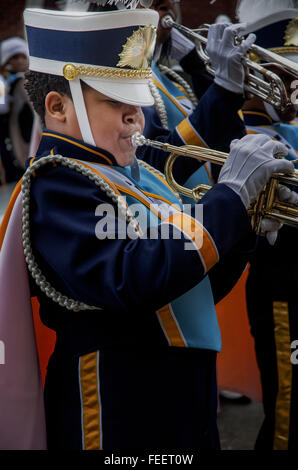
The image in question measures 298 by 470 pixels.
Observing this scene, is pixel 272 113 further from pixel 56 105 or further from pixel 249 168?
pixel 56 105

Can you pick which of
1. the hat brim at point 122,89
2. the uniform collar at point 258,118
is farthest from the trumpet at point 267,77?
the hat brim at point 122,89

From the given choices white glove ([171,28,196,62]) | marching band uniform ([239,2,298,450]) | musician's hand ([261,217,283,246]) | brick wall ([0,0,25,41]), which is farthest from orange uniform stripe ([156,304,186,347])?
brick wall ([0,0,25,41])

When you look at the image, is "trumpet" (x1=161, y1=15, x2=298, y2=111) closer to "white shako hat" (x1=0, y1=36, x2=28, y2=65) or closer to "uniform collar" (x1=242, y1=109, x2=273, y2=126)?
"uniform collar" (x1=242, y1=109, x2=273, y2=126)

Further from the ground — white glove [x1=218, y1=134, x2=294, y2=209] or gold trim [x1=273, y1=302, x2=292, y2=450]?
white glove [x1=218, y1=134, x2=294, y2=209]

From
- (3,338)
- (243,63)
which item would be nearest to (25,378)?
(3,338)

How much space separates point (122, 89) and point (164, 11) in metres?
1.21

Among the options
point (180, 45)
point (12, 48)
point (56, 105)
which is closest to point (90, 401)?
point (56, 105)

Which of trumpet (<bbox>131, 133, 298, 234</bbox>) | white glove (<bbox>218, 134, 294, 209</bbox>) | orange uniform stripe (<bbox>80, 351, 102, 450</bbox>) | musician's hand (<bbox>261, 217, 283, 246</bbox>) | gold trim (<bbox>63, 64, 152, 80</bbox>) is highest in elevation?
gold trim (<bbox>63, 64, 152, 80</bbox>)

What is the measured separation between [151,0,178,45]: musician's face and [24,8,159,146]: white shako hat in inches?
39.5

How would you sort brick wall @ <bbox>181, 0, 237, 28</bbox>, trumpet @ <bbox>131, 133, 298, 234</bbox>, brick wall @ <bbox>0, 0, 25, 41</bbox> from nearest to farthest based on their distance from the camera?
trumpet @ <bbox>131, 133, 298, 234</bbox> < brick wall @ <bbox>181, 0, 237, 28</bbox> < brick wall @ <bbox>0, 0, 25, 41</bbox>

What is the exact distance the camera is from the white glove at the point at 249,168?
1.34 m

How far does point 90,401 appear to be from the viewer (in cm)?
140

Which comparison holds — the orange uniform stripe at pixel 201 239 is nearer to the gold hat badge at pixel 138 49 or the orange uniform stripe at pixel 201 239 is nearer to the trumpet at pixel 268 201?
the trumpet at pixel 268 201

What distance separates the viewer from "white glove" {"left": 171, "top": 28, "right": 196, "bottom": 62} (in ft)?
8.52
